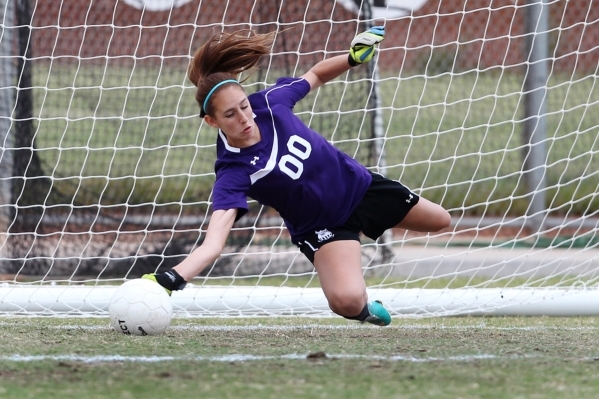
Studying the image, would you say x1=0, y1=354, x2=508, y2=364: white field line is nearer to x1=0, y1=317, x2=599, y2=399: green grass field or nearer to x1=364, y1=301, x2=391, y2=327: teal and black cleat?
x1=0, y1=317, x2=599, y2=399: green grass field

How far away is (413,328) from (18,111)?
3.59m

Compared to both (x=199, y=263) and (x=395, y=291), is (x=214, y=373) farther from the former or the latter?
(x=395, y=291)

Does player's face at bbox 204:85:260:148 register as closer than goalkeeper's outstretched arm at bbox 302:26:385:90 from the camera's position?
Yes

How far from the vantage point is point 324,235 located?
4.33 meters

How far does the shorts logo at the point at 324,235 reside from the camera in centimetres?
432

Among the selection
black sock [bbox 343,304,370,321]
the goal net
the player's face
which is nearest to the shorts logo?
black sock [bbox 343,304,370,321]

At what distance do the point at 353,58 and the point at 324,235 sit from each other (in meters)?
0.86

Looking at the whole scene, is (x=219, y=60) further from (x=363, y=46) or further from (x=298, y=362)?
(x=298, y=362)

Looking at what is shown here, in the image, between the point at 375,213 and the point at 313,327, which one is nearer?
the point at 375,213

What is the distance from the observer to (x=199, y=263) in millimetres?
3561

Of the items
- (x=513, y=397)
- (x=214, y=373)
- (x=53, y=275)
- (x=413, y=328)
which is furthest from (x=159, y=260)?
(x=513, y=397)

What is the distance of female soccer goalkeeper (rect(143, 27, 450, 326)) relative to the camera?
13.0ft

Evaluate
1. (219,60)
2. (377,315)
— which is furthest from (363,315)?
(219,60)

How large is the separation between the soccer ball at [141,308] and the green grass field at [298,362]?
65 millimetres
